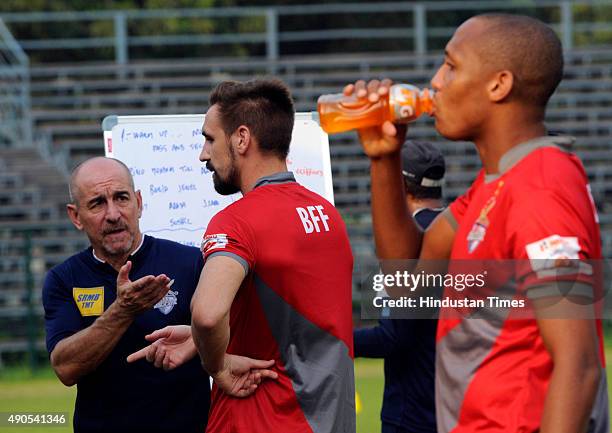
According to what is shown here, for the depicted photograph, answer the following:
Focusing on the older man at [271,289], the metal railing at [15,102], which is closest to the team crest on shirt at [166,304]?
the older man at [271,289]

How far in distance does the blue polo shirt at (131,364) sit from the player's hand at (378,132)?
6.16 ft

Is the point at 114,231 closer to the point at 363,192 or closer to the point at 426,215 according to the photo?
the point at 426,215

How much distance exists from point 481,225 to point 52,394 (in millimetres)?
9910

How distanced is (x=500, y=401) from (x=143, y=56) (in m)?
25.7

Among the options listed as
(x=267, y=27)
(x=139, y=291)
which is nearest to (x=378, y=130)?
(x=139, y=291)

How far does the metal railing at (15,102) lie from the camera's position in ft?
68.2

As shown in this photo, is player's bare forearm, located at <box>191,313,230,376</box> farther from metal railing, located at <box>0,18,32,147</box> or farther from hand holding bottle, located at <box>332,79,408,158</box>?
metal railing, located at <box>0,18,32,147</box>

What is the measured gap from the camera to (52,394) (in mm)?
12219

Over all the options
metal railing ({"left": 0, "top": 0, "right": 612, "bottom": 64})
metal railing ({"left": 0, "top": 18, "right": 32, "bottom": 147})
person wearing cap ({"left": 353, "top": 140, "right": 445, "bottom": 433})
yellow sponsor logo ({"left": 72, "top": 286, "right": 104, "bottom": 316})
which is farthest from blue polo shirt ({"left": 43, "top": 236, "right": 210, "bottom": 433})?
metal railing ({"left": 0, "top": 0, "right": 612, "bottom": 64})

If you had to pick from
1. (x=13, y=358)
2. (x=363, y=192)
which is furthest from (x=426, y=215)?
(x=363, y=192)

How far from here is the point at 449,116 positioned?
308 cm

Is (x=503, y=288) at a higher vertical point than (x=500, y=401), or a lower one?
higher

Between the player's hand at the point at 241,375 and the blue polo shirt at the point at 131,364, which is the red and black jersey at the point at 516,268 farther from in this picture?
the blue polo shirt at the point at 131,364

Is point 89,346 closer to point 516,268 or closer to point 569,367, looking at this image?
point 516,268
